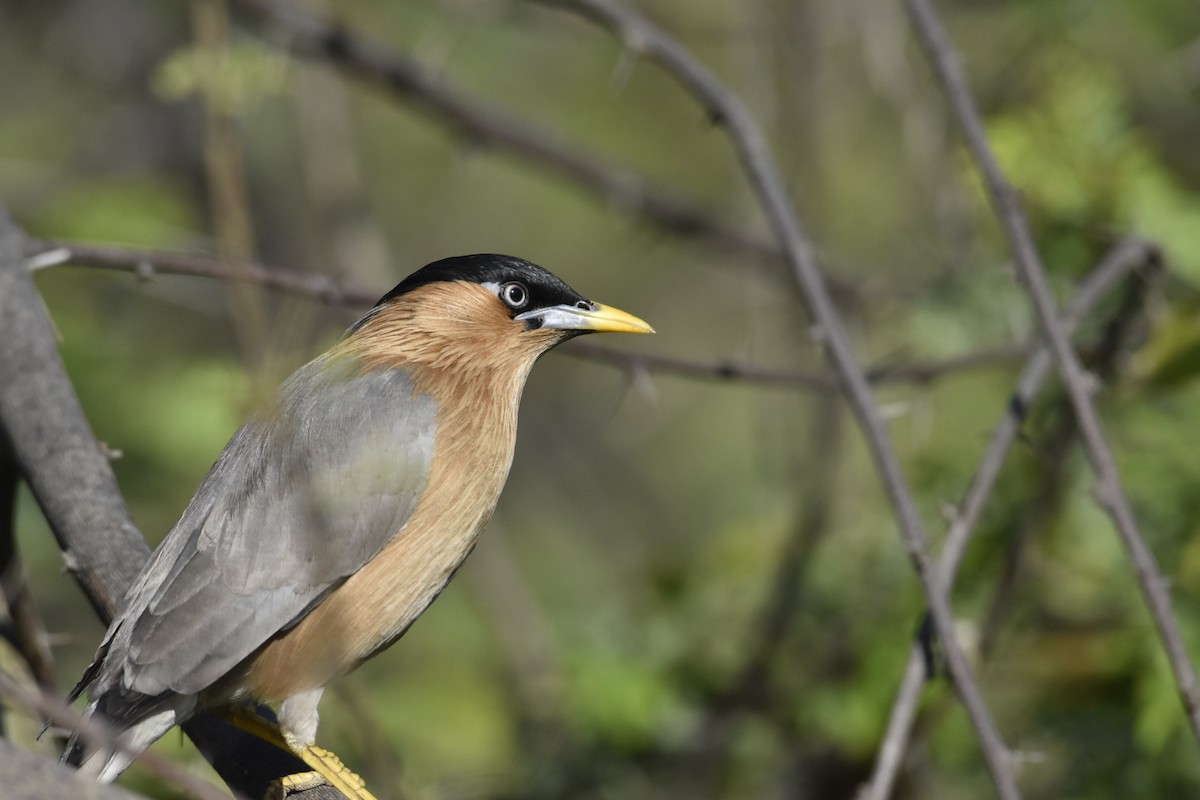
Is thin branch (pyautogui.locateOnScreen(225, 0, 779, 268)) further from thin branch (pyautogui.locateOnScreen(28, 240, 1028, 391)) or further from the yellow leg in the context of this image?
the yellow leg

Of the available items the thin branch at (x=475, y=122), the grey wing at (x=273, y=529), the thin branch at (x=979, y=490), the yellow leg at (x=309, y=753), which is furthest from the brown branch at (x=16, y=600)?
the thin branch at (x=475, y=122)

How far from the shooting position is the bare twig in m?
3.46

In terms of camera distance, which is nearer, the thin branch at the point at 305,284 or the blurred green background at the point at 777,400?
the thin branch at the point at 305,284

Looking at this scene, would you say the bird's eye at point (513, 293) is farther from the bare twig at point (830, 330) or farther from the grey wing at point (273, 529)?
the bare twig at point (830, 330)

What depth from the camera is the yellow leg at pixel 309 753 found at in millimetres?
4203

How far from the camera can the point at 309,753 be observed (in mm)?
4285

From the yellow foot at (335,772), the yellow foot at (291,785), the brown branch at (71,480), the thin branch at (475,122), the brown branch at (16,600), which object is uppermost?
the thin branch at (475,122)

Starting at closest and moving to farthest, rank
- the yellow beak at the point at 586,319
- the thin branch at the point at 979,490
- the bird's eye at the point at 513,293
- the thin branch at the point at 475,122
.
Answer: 1. the thin branch at the point at 979,490
2. the yellow beak at the point at 586,319
3. the bird's eye at the point at 513,293
4. the thin branch at the point at 475,122

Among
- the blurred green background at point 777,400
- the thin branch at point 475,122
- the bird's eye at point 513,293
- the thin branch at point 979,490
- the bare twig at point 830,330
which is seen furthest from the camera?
the thin branch at point 475,122

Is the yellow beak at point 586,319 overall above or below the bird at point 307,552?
above

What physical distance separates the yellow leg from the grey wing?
0.50m

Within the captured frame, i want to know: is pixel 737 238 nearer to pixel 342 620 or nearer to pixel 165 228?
pixel 165 228

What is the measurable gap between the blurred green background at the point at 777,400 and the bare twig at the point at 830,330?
1.04 feet

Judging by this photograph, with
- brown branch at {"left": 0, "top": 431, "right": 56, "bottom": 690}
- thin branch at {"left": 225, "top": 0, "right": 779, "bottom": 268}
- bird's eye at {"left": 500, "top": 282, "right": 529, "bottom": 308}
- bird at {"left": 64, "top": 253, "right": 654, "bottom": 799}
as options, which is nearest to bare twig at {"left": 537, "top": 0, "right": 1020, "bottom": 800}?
bird at {"left": 64, "top": 253, "right": 654, "bottom": 799}
